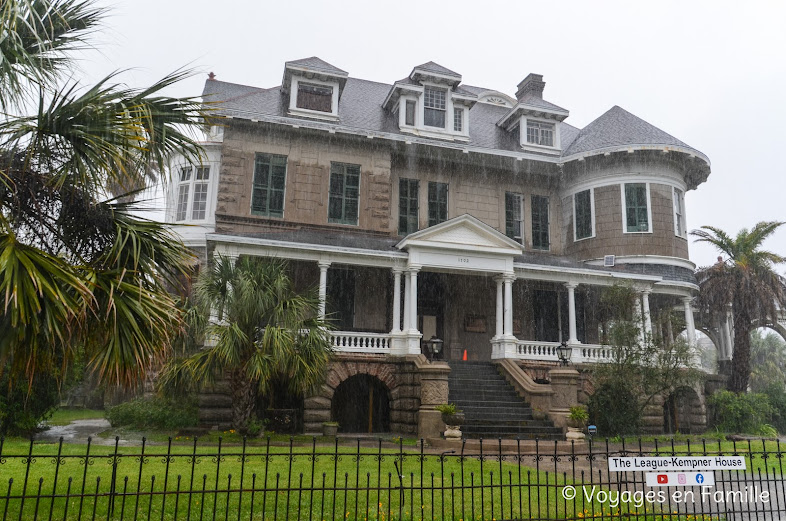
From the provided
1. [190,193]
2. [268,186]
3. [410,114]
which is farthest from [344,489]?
[410,114]

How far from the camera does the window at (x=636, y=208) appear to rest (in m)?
23.4

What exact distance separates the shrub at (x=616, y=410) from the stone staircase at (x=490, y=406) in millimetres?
2624

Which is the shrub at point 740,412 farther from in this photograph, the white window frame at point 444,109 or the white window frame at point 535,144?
the white window frame at point 444,109

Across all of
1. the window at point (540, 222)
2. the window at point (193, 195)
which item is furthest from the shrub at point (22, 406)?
the window at point (540, 222)

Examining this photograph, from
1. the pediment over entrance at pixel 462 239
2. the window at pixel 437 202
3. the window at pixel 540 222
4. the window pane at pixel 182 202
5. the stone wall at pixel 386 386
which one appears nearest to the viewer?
the stone wall at pixel 386 386

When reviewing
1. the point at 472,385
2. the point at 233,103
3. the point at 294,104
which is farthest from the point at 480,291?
the point at 233,103

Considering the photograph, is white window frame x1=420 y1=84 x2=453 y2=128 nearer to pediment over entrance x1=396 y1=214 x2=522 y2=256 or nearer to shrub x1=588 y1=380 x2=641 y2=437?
pediment over entrance x1=396 y1=214 x2=522 y2=256

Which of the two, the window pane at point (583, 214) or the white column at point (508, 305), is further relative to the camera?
the window pane at point (583, 214)

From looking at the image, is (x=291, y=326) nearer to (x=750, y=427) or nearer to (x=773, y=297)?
(x=750, y=427)

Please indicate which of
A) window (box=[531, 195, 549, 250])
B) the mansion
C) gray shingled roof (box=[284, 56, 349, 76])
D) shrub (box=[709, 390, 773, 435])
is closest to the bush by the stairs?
the mansion

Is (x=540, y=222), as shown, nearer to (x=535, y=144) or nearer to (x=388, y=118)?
(x=535, y=144)

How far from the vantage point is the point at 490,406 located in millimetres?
16688

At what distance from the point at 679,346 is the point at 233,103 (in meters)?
16.5

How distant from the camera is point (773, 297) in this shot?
24531mm
